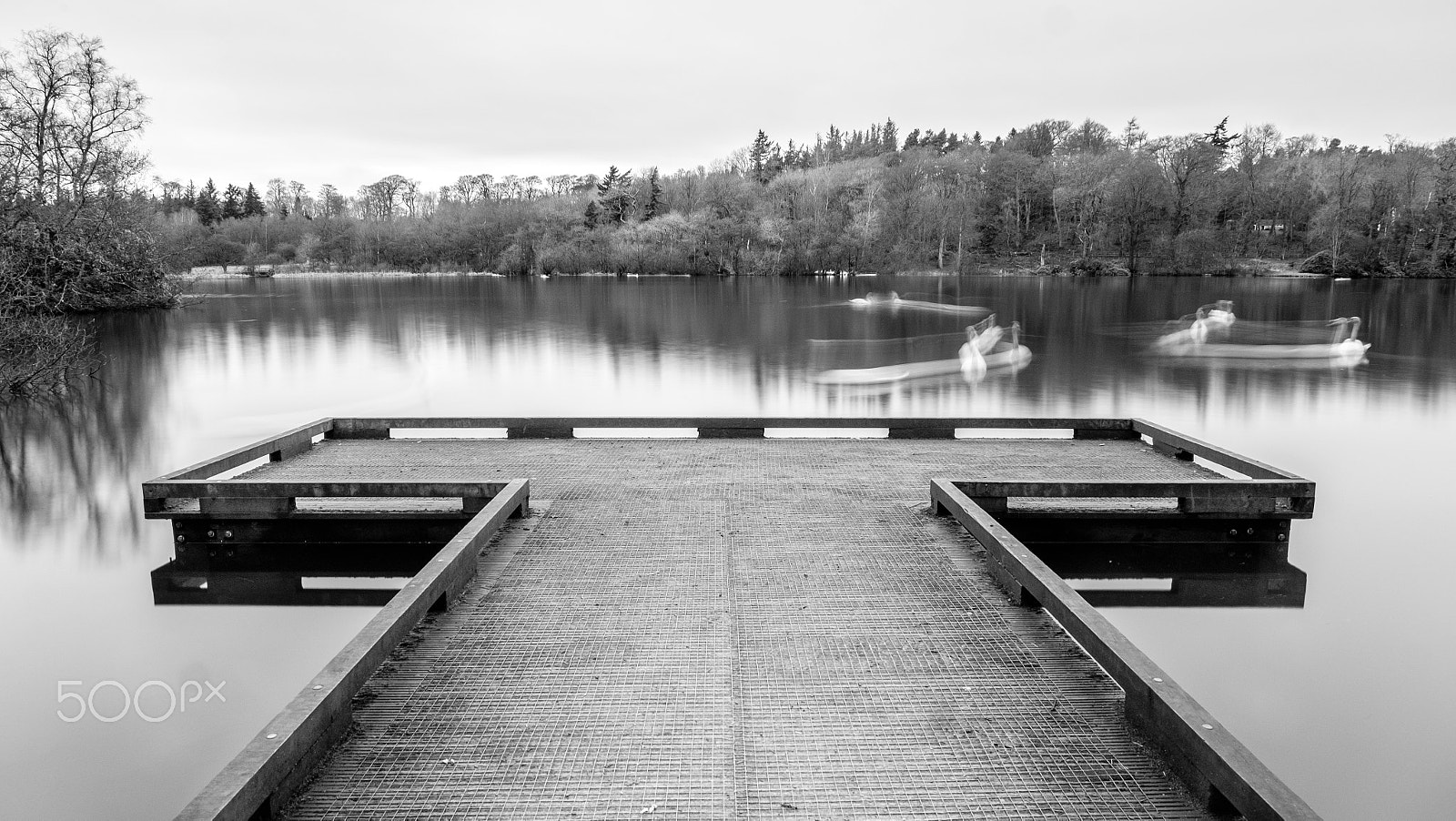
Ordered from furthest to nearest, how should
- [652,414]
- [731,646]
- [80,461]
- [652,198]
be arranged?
[652,198] → [652,414] → [80,461] → [731,646]

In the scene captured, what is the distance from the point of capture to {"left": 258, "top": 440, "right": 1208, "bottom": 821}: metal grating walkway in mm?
3289

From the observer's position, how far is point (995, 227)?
3435 inches

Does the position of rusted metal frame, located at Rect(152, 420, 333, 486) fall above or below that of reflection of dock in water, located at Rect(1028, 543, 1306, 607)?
above

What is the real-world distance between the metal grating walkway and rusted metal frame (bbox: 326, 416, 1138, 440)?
2.96 m

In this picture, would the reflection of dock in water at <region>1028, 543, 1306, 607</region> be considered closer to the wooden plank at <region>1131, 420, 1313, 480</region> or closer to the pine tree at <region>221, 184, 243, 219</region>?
the wooden plank at <region>1131, 420, 1313, 480</region>

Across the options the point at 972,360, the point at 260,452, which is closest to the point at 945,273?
the point at 972,360

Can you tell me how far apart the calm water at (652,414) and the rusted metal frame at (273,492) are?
0.87 metres

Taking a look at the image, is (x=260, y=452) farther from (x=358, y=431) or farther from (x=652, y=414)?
(x=652, y=414)

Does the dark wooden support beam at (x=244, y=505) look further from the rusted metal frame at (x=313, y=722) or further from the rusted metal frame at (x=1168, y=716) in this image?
the rusted metal frame at (x=1168, y=716)

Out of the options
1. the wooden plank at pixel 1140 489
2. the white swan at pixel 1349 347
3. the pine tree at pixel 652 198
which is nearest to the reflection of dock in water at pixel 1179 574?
the wooden plank at pixel 1140 489

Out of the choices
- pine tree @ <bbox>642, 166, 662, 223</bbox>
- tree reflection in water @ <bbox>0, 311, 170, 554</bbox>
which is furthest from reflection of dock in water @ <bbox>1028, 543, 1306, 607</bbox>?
pine tree @ <bbox>642, 166, 662, 223</bbox>

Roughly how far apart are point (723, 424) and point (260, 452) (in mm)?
4640

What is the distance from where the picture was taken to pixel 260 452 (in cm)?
873

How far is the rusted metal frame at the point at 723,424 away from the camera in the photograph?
995 centimetres
